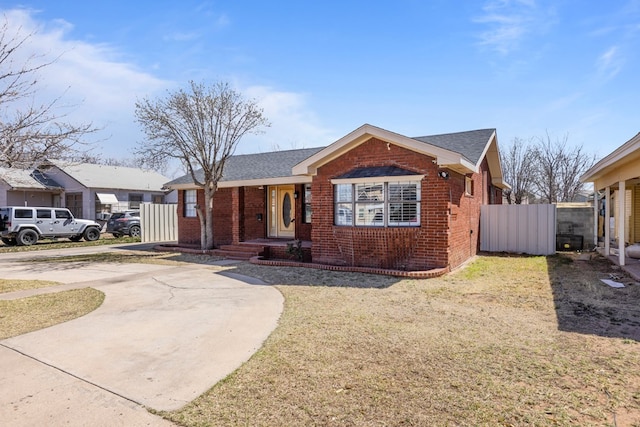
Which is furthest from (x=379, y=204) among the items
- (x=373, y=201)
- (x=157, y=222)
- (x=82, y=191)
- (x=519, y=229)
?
(x=82, y=191)

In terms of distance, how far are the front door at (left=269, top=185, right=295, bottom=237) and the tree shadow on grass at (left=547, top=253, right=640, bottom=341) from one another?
8446 mm

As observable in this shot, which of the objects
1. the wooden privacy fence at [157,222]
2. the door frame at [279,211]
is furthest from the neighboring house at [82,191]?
the door frame at [279,211]

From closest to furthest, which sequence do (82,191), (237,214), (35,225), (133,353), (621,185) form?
(133,353)
(621,185)
(237,214)
(35,225)
(82,191)

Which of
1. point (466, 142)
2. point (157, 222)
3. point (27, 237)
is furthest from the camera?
point (157, 222)

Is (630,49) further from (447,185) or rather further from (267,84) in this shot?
(267,84)

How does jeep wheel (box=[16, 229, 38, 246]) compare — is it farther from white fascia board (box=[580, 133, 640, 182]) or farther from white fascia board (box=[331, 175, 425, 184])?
white fascia board (box=[580, 133, 640, 182])

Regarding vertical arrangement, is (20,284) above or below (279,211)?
below

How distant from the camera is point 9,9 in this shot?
5.89 m

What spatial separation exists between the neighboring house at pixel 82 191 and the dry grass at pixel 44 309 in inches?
757

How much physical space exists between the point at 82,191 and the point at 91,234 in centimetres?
642

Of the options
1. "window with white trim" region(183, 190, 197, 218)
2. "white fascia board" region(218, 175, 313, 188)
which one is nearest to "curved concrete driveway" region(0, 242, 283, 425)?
"white fascia board" region(218, 175, 313, 188)

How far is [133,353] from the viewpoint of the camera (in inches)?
173

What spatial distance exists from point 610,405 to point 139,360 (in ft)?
14.6

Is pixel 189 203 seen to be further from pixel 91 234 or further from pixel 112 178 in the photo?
pixel 112 178
